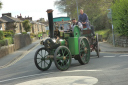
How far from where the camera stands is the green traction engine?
29.3 ft

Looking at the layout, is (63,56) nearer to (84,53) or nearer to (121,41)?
(84,53)

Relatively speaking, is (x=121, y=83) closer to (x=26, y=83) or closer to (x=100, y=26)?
(x=26, y=83)

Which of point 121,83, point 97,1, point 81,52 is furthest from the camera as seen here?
point 97,1

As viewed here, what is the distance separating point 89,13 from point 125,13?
16893 millimetres

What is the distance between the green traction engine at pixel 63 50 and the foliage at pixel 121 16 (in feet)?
26.2

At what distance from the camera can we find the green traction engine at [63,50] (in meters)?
8.94

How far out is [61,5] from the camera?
41750mm

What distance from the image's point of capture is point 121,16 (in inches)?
706

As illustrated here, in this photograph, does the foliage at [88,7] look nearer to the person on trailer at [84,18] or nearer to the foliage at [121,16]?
the foliage at [121,16]

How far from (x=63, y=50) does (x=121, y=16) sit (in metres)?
10.1

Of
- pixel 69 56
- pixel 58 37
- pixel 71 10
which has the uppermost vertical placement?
pixel 71 10

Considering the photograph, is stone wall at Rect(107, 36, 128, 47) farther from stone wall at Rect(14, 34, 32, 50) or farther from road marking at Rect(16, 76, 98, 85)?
stone wall at Rect(14, 34, 32, 50)

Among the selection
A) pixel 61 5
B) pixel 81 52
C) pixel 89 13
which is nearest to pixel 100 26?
pixel 61 5

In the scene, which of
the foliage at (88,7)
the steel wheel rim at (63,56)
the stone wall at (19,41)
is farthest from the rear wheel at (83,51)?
the stone wall at (19,41)
